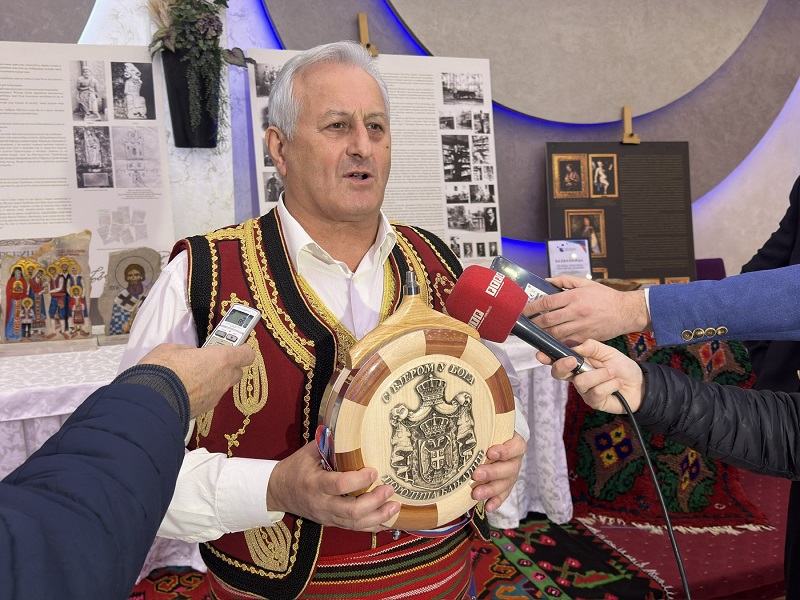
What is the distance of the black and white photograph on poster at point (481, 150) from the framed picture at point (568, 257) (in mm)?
644

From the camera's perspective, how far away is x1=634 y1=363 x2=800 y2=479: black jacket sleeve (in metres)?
1.21

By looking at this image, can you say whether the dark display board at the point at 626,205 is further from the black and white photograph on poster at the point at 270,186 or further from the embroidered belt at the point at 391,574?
the embroidered belt at the point at 391,574

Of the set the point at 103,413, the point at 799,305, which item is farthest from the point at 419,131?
the point at 103,413

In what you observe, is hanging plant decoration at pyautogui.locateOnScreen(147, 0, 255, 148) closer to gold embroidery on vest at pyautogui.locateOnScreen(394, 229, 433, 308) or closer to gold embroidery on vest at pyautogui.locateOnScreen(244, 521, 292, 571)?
gold embroidery on vest at pyautogui.locateOnScreen(394, 229, 433, 308)

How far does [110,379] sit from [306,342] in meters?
1.33

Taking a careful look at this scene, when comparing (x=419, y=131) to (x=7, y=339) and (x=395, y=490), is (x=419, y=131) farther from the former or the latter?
(x=395, y=490)

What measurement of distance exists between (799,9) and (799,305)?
4.80 meters

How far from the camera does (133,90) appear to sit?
3133 mm

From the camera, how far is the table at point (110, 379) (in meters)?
2.27

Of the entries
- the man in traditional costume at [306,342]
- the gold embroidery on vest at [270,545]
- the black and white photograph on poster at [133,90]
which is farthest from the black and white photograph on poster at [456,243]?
the gold embroidery on vest at [270,545]

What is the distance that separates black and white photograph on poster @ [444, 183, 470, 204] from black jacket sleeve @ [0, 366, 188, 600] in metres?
3.15

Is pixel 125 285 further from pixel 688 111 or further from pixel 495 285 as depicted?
pixel 688 111

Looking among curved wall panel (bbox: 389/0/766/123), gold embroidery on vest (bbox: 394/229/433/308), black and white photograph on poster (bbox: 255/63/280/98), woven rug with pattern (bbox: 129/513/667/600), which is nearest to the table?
woven rug with pattern (bbox: 129/513/667/600)

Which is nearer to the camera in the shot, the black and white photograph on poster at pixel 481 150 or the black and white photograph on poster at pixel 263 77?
the black and white photograph on poster at pixel 263 77
